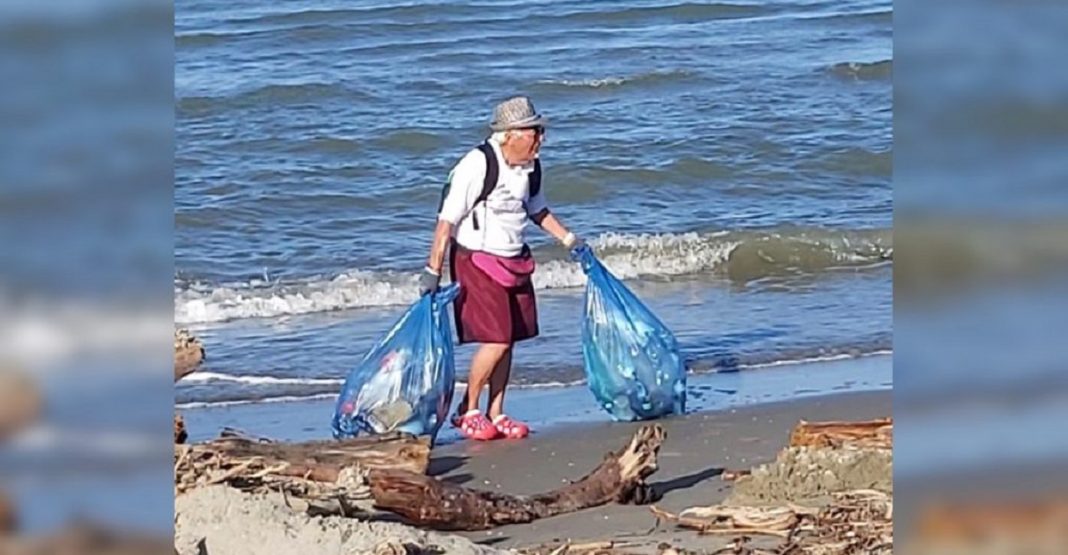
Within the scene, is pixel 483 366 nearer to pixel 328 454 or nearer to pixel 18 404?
pixel 328 454

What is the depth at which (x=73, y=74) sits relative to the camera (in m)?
1.00

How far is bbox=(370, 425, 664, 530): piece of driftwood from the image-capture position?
14.9 ft

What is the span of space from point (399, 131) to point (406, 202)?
1833mm

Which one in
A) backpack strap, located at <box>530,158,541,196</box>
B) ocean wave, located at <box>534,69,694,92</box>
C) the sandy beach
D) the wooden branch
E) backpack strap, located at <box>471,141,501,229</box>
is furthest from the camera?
ocean wave, located at <box>534,69,694,92</box>

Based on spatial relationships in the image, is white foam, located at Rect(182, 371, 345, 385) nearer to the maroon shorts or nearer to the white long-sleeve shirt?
the maroon shorts

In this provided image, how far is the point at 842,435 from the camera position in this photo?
16.6 ft

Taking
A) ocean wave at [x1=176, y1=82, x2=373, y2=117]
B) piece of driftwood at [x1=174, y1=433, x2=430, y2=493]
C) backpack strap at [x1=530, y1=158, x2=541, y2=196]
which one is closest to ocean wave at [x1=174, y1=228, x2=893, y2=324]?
backpack strap at [x1=530, y1=158, x2=541, y2=196]

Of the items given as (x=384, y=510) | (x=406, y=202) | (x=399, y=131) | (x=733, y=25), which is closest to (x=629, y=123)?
(x=399, y=131)

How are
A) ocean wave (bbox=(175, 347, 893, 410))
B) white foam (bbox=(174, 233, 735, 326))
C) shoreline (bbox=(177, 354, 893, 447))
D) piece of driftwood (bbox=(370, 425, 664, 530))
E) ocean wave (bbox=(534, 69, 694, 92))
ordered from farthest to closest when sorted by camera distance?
ocean wave (bbox=(534, 69, 694, 92)) → white foam (bbox=(174, 233, 735, 326)) → ocean wave (bbox=(175, 347, 893, 410)) → shoreline (bbox=(177, 354, 893, 447)) → piece of driftwood (bbox=(370, 425, 664, 530))

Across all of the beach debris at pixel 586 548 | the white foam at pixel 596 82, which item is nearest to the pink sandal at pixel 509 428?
the beach debris at pixel 586 548

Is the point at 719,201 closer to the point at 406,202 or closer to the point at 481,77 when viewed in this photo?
the point at 406,202

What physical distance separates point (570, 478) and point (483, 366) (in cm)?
69

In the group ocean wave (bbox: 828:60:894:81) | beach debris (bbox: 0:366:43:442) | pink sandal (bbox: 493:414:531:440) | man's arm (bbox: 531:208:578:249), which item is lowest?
pink sandal (bbox: 493:414:531:440)

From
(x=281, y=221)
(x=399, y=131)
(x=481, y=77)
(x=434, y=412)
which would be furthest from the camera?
(x=481, y=77)
